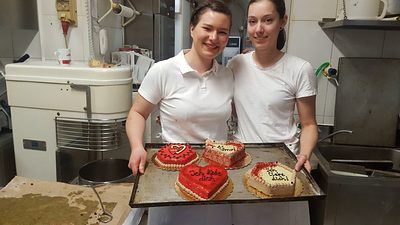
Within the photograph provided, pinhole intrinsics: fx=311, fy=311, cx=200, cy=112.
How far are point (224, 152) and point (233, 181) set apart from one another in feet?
0.32

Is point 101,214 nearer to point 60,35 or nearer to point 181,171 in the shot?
point 181,171

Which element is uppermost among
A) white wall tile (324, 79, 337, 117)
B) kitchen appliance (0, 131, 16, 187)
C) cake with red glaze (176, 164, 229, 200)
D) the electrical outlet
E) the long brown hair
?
the electrical outlet

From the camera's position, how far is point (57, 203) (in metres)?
1.17

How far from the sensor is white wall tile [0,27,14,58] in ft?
6.66

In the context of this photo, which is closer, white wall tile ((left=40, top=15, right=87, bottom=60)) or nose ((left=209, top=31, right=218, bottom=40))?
nose ((left=209, top=31, right=218, bottom=40))

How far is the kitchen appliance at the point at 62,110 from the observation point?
144cm

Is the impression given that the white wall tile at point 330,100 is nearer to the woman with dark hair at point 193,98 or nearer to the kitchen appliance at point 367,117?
the kitchen appliance at point 367,117

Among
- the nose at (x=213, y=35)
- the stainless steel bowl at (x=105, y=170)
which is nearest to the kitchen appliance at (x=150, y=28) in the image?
the stainless steel bowl at (x=105, y=170)

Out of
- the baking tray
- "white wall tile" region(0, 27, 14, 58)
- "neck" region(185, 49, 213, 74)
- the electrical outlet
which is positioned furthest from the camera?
"white wall tile" region(0, 27, 14, 58)

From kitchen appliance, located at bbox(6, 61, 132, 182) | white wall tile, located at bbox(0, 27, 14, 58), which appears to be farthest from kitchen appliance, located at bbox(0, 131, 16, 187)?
white wall tile, located at bbox(0, 27, 14, 58)

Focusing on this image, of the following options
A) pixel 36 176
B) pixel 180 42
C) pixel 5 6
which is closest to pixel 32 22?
pixel 5 6

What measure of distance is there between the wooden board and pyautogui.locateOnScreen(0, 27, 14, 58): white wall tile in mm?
1119

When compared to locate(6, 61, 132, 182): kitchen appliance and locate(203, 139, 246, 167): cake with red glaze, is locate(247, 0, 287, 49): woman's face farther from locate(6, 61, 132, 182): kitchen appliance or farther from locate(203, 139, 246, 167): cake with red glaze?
locate(6, 61, 132, 182): kitchen appliance

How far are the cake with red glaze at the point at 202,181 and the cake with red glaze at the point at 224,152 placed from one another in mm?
75
